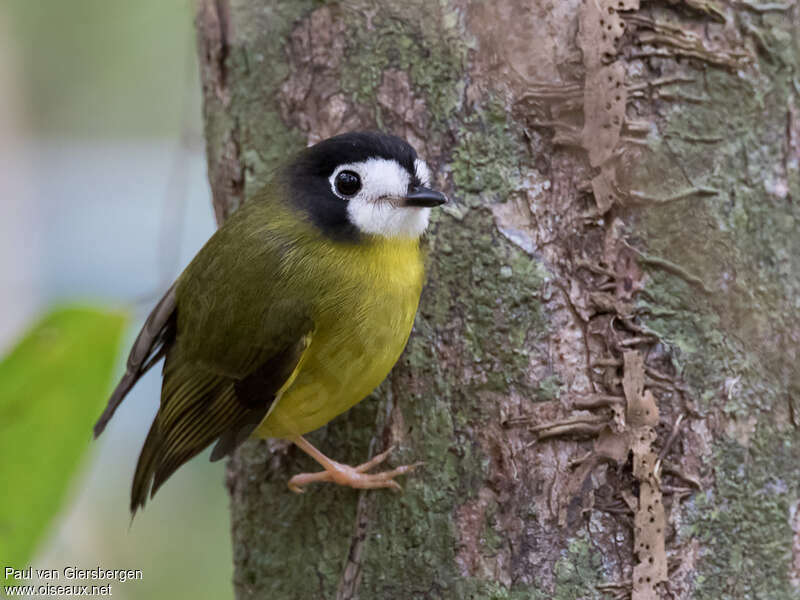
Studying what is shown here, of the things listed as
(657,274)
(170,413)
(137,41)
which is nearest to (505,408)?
(657,274)

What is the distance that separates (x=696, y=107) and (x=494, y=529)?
1244 millimetres

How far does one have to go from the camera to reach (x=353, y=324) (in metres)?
2.43

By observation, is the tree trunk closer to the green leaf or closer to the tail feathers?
the tail feathers

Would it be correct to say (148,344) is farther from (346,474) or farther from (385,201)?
(385,201)

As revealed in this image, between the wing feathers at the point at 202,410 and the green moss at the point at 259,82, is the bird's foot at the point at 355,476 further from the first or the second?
the green moss at the point at 259,82

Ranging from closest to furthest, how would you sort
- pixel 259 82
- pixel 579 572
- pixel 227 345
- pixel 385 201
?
1. pixel 579 572
2. pixel 385 201
3. pixel 227 345
4. pixel 259 82

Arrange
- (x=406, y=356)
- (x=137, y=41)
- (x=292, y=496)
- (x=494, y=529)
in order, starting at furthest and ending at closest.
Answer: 1. (x=137, y=41)
2. (x=292, y=496)
3. (x=406, y=356)
4. (x=494, y=529)

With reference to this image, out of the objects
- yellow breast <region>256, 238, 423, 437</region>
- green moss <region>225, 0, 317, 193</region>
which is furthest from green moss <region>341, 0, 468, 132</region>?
yellow breast <region>256, 238, 423, 437</region>

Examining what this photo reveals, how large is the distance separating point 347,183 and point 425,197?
0.97 feet

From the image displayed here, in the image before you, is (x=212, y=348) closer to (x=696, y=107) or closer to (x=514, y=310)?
(x=514, y=310)

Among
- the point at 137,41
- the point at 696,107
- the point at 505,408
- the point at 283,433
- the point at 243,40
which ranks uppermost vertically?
the point at 137,41

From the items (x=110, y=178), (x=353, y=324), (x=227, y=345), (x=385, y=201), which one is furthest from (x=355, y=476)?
(x=110, y=178)

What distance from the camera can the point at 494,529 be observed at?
231 centimetres

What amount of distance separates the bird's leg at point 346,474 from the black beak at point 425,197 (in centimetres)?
70
